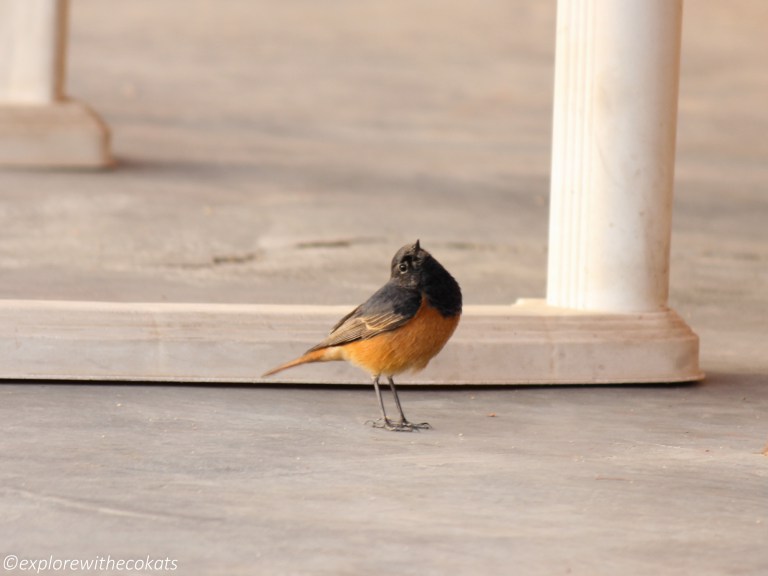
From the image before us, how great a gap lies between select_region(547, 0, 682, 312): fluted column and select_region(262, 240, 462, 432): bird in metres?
1.21

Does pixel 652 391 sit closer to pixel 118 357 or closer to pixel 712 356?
pixel 712 356

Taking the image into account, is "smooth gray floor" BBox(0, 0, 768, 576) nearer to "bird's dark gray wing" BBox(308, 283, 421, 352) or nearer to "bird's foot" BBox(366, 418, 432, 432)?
"bird's foot" BBox(366, 418, 432, 432)

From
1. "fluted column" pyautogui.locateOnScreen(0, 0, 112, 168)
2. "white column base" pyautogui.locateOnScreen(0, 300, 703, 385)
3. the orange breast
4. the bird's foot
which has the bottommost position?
the bird's foot

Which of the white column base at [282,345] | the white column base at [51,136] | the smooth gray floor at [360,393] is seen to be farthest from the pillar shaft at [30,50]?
the white column base at [282,345]

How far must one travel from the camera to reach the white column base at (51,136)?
12.4 meters

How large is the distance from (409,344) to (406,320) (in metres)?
0.09

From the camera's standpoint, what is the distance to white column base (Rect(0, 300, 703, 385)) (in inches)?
231

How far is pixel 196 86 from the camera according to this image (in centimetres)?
2058

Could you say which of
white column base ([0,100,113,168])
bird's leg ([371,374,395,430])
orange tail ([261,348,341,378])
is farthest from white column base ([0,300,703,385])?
white column base ([0,100,113,168])

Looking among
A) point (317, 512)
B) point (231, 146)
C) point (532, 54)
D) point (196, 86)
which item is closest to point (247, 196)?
point (231, 146)

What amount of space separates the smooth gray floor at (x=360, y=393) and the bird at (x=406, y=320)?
0.96ft

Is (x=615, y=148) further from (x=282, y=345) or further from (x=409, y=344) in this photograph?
(x=282, y=345)

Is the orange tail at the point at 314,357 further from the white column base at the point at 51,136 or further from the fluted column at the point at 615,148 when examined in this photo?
the white column base at the point at 51,136

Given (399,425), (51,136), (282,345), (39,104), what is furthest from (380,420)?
(39,104)
